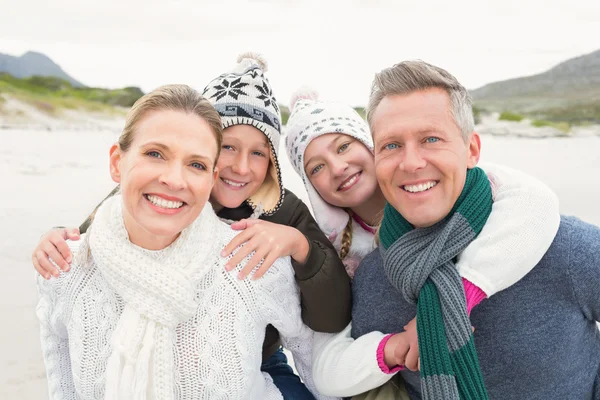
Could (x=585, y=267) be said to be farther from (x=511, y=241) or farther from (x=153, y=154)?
(x=153, y=154)

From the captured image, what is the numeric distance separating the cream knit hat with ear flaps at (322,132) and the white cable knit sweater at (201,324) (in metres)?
0.60

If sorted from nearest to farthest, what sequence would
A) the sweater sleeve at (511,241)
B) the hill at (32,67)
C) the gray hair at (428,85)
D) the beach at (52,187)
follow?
the sweater sleeve at (511,241) < the gray hair at (428,85) < the beach at (52,187) < the hill at (32,67)

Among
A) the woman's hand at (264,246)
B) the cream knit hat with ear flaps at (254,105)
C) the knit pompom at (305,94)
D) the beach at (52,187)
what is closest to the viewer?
the woman's hand at (264,246)

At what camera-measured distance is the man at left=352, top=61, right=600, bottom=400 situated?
1446 mm

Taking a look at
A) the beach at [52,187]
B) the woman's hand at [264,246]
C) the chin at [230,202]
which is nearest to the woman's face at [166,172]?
the woman's hand at [264,246]

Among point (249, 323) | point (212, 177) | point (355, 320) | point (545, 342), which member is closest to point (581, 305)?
point (545, 342)

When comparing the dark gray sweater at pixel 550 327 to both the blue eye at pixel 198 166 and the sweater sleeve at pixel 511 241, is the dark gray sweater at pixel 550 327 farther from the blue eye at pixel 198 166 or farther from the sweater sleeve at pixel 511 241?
the blue eye at pixel 198 166

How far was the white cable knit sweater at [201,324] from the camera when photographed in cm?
158

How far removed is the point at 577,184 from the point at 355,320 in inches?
302

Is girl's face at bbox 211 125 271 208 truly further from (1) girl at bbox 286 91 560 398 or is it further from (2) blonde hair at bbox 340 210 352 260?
(2) blonde hair at bbox 340 210 352 260

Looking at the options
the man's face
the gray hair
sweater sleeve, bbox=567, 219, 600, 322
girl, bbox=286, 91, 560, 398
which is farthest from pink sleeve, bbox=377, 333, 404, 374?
the gray hair

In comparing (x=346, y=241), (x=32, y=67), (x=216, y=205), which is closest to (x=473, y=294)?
(x=346, y=241)

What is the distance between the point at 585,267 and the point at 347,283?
0.76 meters

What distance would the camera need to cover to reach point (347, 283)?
5.92 ft
